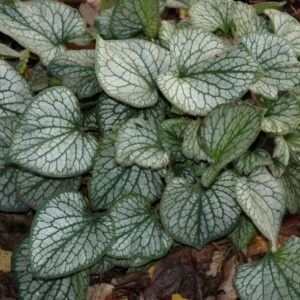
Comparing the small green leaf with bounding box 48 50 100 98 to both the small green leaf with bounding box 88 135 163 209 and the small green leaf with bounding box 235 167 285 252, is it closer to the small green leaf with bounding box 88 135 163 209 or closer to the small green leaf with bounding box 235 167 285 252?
the small green leaf with bounding box 88 135 163 209

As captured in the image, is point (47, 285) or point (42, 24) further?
point (42, 24)

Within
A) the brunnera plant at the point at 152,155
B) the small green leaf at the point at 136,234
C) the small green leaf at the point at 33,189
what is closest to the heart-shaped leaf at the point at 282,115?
the brunnera plant at the point at 152,155

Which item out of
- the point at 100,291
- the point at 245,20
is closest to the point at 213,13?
the point at 245,20

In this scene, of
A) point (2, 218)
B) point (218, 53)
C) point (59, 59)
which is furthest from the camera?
point (2, 218)

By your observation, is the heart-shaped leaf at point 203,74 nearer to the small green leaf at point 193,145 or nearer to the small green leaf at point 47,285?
the small green leaf at point 193,145

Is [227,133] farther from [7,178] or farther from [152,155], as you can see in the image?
[7,178]

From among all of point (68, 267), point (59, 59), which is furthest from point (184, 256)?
point (59, 59)

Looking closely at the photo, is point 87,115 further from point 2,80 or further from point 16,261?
point 16,261
